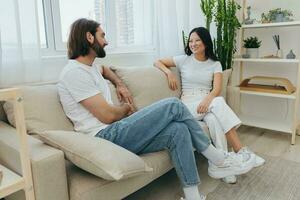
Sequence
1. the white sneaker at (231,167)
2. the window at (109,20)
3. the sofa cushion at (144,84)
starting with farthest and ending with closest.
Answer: the sofa cushion at (144,84) → the window at (109,20) → the white sneaker at (231,167)

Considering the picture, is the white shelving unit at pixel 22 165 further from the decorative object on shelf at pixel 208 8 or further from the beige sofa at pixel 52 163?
the decorative object on shelf at pixel 208 8

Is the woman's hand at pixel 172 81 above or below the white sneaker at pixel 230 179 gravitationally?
above

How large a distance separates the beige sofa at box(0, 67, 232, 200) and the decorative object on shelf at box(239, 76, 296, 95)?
154cm

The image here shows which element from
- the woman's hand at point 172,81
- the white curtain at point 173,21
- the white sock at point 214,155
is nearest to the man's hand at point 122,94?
the woman's hand at point 172,81

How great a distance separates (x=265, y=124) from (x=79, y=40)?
2031 millimetres

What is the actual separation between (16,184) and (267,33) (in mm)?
2678

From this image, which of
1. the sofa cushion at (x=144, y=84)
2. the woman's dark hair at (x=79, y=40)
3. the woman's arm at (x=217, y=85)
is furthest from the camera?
the woman's arm at (x=217, y=85)

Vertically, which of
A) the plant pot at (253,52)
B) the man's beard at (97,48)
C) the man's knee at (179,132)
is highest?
the man's beard at (97,48)

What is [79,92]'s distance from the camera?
1.37 m

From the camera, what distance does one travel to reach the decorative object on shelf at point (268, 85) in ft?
8.21

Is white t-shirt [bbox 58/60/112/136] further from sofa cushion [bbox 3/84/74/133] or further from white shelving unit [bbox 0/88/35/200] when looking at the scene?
white shelving unit [bbox 0/88/35/200]

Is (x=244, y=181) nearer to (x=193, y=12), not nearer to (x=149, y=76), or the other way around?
(x=149, y=76)

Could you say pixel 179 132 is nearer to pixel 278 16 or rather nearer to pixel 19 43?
pixel 19 43

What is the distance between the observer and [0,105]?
1.45m
